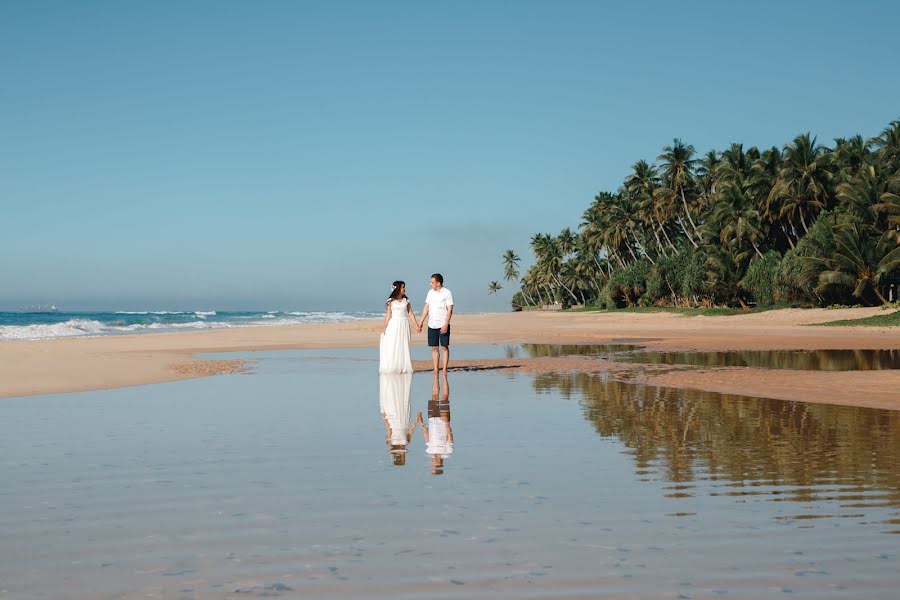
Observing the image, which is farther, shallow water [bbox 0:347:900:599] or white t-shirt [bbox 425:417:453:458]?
white t-shirt [bbox 425:417:453:458]

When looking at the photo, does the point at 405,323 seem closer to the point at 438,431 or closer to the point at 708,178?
the point at 438,431

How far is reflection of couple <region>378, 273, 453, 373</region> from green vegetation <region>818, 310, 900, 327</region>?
→ 3237 cm

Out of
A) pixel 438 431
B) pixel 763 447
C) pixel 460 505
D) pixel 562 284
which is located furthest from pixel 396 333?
pixel 562 284

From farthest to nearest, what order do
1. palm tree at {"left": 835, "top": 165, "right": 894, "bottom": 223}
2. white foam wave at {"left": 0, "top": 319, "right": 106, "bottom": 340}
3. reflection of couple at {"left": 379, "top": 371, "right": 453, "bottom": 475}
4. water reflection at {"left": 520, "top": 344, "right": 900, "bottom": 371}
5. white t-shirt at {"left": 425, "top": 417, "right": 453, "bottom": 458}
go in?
palm tree at {"left": 835, "top": 165, "right": 894, "bottom": 223}
white foam wave at {"left": 0, "top": 319, "right": 106, "bottom": 340}
water reflection at {"left": 520, "top": 344, "right": 900, "bottom": 371}
white t-shirt at {"left": 425, "top": 417, "right": 453, "bottom": 458}
reflection of couple at {"left": 379, "top": 371, "right": 453, "bottom": 475}

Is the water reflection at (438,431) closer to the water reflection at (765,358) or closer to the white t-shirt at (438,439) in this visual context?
the white t-shirt at (438,439)

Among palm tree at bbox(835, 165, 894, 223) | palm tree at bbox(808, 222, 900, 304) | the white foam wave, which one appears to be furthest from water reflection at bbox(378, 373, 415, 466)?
palm tree at bbox(835, 165, 894, 223)

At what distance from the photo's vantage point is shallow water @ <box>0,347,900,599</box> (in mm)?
4211

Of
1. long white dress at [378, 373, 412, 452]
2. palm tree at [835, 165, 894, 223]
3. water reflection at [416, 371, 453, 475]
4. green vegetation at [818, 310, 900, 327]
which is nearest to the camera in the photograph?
water reflection at [416, 371, 453, 475]

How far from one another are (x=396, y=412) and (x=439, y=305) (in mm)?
5095

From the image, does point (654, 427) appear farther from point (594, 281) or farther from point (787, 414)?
point (594, 281)

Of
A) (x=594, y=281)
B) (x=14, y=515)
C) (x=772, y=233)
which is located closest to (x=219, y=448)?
(x=14, y=515)

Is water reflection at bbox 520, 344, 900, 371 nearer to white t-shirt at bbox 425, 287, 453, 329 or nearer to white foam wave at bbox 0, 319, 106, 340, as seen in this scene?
white t-shirt at bbox 425, 287, 453, 329

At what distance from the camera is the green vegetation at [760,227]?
52.2 metres

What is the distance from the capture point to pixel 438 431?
949cm
